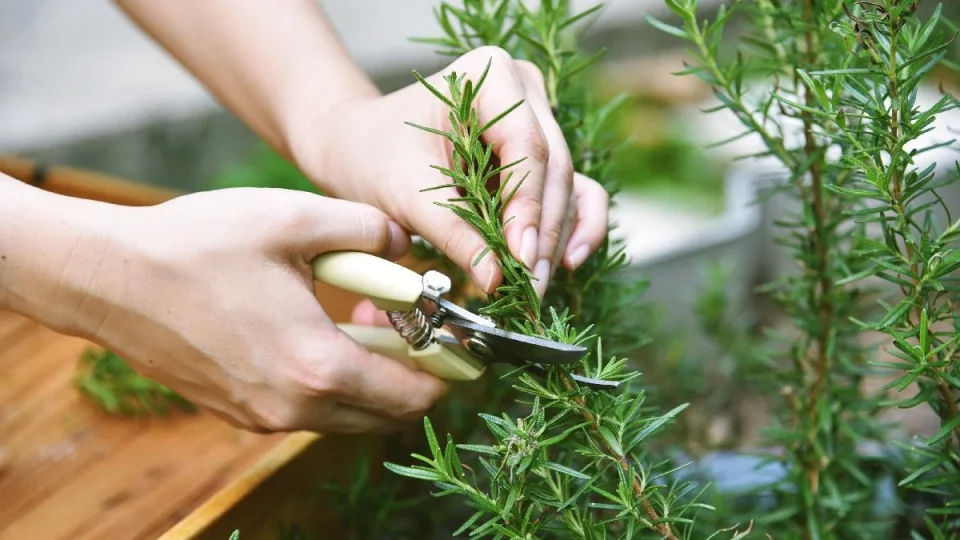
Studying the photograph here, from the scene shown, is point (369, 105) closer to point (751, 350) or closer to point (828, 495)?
point (828, 495)

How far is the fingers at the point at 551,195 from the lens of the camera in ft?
2.15

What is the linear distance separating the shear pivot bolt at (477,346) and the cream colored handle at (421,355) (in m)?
0.05

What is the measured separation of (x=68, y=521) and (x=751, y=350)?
0.82m

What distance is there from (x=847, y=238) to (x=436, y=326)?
39 cm

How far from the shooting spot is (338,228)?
67cm

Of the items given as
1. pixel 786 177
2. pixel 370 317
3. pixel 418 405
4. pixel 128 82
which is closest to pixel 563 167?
pixel 418 405

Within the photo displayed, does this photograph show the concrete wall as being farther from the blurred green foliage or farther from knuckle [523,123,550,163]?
knuckle [523,123,550,163]

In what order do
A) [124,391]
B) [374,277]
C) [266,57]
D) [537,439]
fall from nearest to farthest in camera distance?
1. [537,439]
2. [374,277]
3. [266,57]
4. [124,391]

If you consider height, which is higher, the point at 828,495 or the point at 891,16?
the point at 891,16

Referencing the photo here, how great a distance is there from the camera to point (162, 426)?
102cm

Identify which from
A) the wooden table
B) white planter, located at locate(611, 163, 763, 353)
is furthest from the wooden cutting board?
white planter, located at locate(611, 163, 763, 353)

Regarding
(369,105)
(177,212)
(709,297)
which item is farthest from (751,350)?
(177,212)

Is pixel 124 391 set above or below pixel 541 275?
below

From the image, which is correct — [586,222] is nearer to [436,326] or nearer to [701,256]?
[436,326]
